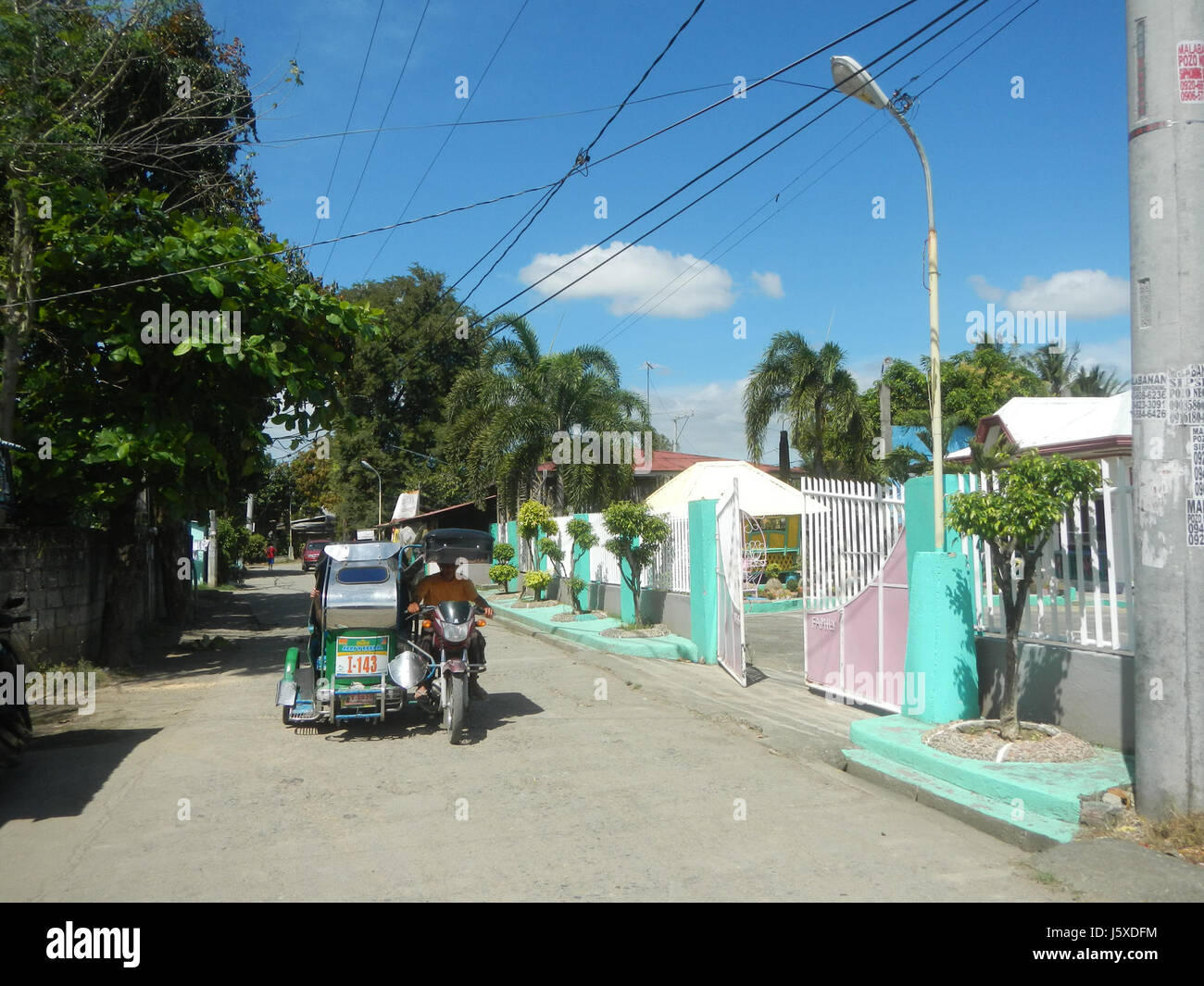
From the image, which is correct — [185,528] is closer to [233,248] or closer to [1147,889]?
[233,248]

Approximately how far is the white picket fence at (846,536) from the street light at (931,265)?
1436mm

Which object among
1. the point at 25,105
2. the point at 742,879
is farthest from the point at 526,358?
the point at 742,879

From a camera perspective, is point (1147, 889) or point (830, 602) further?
point (830, 602)

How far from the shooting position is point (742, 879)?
4.96m

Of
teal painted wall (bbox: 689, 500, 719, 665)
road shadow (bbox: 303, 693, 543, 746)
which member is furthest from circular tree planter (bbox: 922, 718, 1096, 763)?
teal painted wall (bbox: 689, 500, 719, 665)

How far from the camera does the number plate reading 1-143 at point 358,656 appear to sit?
869cm

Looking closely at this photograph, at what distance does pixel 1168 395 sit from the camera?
557 centimetres

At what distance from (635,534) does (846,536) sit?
17.6ft

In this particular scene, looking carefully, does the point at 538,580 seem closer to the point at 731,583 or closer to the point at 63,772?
the point at 731,583

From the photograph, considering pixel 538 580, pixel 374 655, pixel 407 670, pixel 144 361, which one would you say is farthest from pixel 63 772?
pixel 538 580

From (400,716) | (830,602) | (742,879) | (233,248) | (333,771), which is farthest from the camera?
(233,248)
